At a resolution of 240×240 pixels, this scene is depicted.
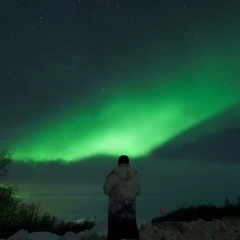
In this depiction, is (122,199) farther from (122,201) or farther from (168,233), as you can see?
(168,233)

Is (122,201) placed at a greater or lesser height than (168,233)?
lesser

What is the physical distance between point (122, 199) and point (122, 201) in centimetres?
5

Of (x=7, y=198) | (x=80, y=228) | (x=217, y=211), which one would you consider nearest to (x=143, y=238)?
(x=80, y=228)

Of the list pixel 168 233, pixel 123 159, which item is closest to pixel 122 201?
pixel 123 159

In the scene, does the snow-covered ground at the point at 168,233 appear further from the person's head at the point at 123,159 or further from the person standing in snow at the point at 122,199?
the person's head at the point at 123,159

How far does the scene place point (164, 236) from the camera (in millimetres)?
14734

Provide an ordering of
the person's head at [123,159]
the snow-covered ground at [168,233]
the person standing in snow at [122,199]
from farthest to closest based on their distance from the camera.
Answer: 1. the snow-covered ground at [168,233]
2. the person's head at [123,159]
3. the person standing in snow at [122,199]

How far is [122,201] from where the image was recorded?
9578 mm

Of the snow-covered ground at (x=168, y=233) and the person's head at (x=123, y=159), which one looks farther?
the snow-covered ground at (x=168, y=233)

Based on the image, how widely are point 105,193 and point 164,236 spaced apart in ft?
19.6

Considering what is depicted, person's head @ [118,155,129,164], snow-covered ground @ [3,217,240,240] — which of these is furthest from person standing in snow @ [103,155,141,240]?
snow-covered ground @ [3,217,240,240]

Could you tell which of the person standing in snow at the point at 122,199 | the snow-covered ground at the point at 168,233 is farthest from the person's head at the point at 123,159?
the snow-covered ground at the point at 168,233

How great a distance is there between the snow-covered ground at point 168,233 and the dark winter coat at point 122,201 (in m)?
2.90

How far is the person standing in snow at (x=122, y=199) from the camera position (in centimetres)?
948
